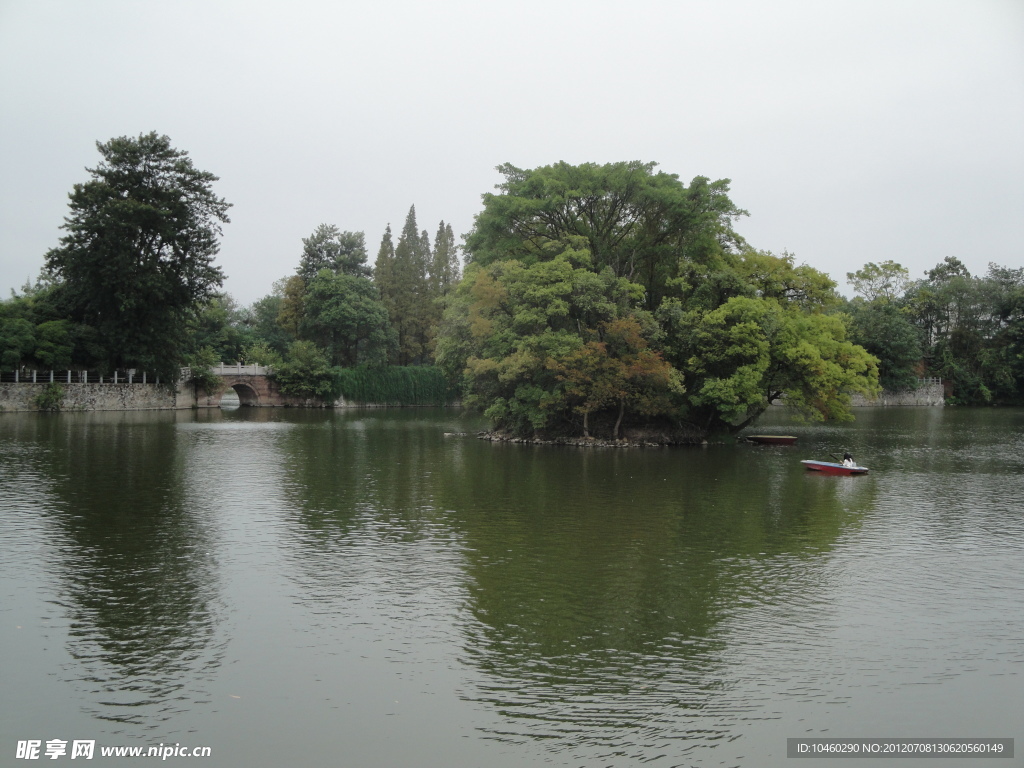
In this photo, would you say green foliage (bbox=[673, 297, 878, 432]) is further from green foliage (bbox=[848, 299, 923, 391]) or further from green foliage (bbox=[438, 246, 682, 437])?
green foliage (bbox=[848, 299, 923, 391])

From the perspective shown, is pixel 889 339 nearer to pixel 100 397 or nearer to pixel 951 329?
pixel 951 329

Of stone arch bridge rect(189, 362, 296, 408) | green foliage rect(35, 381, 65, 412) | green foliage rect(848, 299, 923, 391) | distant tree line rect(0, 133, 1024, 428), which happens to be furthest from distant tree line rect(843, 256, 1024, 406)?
green foliage rect(35, 381, 65, 412)

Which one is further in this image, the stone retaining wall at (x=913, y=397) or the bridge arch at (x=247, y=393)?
the stone retaining wall at (x=913, y=397)

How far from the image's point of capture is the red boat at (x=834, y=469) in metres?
25.2

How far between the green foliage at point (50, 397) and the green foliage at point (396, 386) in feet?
73.2

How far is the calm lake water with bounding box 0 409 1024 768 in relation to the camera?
7.81 meters

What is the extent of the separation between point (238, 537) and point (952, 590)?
43.3 ft

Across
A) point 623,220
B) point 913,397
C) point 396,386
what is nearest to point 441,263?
point 396,386

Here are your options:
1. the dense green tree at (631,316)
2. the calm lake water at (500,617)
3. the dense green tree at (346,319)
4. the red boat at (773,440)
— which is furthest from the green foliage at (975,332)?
the calm lake water at (500,617)

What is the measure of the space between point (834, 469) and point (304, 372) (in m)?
49.3

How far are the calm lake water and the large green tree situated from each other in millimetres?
29141

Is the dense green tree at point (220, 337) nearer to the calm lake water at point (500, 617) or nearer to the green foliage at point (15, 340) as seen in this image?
the green foliage at point (15, 340)

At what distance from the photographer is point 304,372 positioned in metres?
65.2

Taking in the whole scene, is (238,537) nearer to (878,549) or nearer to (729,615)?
(729,615)
